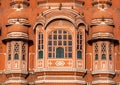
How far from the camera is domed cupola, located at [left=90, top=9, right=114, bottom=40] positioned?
4400 centimetres

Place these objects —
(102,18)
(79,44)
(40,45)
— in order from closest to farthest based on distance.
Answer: (79,44) < (40,45) < (102,18)

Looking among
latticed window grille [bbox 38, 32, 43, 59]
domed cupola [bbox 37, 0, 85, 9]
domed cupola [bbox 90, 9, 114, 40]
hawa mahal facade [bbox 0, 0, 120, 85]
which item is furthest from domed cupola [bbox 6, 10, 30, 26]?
domed cupola [bbox 90, 9, 114, 40]

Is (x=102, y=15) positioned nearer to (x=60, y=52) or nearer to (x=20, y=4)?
(x=60, y=52)

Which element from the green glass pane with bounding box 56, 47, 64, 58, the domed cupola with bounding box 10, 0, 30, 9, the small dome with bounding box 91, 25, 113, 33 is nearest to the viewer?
the green glass pane with bounding box 56, 47, 64, 58

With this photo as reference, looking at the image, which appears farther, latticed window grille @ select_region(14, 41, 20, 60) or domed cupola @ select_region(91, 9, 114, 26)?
domed cupola @ select_region(91, 9, 114, 26)

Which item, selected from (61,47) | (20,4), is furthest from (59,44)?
(20,4)

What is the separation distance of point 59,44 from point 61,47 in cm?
29

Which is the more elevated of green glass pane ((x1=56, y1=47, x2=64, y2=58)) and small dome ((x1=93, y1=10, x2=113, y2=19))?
small dome ((x1=93, y1=10, x2=113, y2=19))

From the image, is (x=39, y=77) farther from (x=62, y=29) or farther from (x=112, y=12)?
(x=112, y=12)

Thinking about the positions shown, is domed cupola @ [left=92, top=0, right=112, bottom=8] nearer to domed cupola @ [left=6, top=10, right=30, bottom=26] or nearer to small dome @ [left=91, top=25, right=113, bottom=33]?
small dome @ [left=91, top=25, right=113, bottom=33]

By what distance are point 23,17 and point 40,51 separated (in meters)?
3.13

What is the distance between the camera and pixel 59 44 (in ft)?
145

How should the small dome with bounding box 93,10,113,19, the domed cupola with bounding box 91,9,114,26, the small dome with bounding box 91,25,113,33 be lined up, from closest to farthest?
the small dome with bounding box 91,25,113,33
the domed cupola with bounding box 91,9,114,26
the small dome with bounding box 93,10,113,19

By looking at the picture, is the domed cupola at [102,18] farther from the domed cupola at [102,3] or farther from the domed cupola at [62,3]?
the domed cupola at [62,3]
